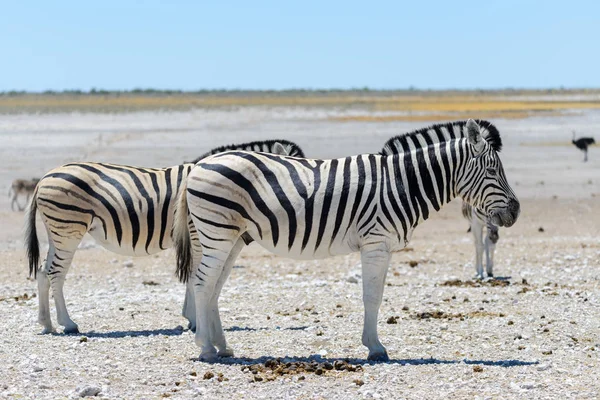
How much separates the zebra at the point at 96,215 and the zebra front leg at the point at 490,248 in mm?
5039

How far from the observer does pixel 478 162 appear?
10062mm

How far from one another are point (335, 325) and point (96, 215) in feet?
10.5

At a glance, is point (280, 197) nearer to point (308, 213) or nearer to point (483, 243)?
point (308, 213)

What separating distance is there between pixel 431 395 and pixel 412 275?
26.4ft

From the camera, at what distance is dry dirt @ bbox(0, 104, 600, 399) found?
8.77 meters

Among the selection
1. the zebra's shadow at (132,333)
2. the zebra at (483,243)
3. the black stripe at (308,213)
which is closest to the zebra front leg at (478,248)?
the zebra at (483,243)

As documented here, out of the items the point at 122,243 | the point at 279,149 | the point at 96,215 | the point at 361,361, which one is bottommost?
the point at 361,361

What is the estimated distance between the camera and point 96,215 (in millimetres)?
11977

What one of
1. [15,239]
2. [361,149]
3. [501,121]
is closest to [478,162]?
[15,239]

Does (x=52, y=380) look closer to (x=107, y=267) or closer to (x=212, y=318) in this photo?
(x=212, y=318)

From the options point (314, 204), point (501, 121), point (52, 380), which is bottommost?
point (52, 380)

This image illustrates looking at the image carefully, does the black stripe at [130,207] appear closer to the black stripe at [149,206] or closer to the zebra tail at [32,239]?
the black stripe at [149,206]

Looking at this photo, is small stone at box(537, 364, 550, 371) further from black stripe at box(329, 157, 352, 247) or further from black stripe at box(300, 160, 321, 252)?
black stripe at box(300, 160, 321, 252)

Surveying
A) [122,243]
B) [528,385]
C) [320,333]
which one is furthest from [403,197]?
[122,243]
